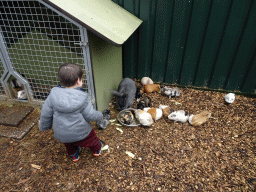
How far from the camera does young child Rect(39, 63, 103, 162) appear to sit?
202 centimetres

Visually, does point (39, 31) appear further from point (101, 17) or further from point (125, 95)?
point (125, 95)

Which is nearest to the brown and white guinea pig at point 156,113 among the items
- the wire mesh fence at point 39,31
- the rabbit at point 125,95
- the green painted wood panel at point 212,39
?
the rabbit at point 125,95

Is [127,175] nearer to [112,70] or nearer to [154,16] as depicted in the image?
[112,70]

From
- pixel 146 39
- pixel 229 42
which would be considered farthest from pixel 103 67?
pixel 229 42

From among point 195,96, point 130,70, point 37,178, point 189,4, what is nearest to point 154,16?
point 189,4

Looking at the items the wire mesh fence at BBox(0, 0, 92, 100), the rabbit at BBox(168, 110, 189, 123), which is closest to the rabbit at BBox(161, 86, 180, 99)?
the rabbit at BBox(168, 110, 189, 123)

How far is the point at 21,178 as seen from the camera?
2473mm

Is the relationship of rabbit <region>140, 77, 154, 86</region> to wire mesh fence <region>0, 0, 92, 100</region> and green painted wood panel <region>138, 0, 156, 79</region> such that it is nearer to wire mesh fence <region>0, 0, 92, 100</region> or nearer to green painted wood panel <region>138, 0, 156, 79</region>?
green painted wood panel <region>138, 0, 156, 79</region>

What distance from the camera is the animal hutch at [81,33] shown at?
252 cm

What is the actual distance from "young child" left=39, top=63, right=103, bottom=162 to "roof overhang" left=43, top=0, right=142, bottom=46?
685 mm

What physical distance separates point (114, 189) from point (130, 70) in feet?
9.53

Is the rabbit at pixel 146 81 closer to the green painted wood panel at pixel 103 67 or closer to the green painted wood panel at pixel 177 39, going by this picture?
the green painted wood panel at pixel 177 39

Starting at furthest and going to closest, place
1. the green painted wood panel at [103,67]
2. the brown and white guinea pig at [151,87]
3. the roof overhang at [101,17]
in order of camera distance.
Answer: the brown and white guinea pig at [151,87]
the green painted wood panel at [103,67]
the roof overhang at [101,17]

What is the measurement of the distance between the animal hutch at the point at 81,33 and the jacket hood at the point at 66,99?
879mm
